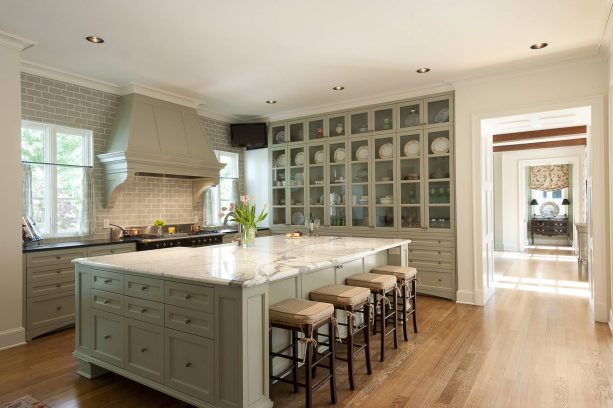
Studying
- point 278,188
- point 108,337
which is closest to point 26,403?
point 108,337

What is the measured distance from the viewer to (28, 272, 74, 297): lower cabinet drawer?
392cm

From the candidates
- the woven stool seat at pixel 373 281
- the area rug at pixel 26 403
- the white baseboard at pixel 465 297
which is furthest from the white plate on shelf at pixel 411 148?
the area rug at pixel 26 403

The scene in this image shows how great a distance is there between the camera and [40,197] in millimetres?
4520

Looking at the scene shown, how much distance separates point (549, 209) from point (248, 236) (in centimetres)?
1102

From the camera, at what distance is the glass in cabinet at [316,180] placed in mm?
6438

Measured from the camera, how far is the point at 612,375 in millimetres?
2924

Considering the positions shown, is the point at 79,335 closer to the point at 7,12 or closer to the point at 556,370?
the point at 7,12

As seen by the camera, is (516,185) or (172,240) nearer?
(172,240)

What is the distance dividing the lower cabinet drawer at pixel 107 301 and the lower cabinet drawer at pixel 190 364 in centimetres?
53

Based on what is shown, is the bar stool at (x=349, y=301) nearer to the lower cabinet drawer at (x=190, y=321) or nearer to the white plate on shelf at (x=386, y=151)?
the lower cabinet drawer at (x=190, y=321)

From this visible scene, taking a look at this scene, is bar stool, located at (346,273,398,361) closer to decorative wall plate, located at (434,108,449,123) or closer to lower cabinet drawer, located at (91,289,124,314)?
lower cabinet drawer, located at (91,289,124,314)

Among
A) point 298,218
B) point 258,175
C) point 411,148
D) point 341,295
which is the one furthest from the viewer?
point 258,175

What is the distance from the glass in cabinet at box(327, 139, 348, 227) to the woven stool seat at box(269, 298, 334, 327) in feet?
12.0

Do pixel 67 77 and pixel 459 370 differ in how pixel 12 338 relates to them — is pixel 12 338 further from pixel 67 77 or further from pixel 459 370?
pixel 459 370
